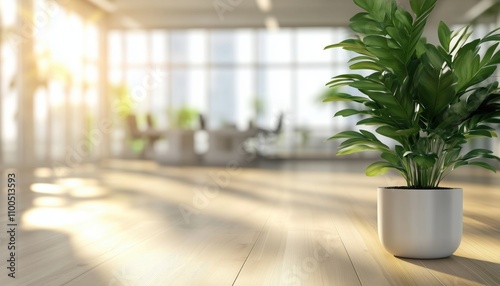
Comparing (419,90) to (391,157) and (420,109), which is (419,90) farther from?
(391,157)

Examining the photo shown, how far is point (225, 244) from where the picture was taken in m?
2.15

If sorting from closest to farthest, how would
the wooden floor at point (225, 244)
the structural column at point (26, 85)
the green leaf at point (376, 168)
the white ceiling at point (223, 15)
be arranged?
the wooden floor at point (225, 244), the green leaf at point (376, 168), the structural column at point (26, 85), the white ceiling at point (223, 15)

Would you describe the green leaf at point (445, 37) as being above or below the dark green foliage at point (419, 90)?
above

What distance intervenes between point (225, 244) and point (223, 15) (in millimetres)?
10436

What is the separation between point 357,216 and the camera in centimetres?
303

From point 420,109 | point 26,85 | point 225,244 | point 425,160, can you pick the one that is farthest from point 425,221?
point 26,85

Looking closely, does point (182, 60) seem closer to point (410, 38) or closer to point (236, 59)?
point (236, 59)

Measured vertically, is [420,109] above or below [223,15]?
below

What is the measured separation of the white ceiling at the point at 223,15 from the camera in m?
11.5

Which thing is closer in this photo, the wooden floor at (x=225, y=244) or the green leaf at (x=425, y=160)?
the wooden floor at (x=225, y=244)

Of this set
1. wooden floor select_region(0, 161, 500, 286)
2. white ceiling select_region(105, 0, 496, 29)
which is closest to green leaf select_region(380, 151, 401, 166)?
wooden floor select_region(0, 161, 500, 286)

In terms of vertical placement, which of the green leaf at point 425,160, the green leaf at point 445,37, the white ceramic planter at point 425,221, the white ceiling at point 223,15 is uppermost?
the white ceiling at point 223,15

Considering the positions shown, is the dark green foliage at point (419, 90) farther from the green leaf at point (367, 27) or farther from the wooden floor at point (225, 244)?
the wooden floor at point (225, 244)

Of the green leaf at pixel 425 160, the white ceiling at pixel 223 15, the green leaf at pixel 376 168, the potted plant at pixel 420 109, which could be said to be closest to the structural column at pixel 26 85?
the white ceiling at pixel 223 15
